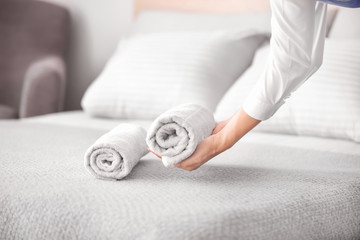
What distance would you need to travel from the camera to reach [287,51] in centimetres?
95

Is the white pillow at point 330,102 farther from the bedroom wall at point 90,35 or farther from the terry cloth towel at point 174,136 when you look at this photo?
the bedroom wall at point 90,35

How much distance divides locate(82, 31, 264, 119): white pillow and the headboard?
1.09 ft

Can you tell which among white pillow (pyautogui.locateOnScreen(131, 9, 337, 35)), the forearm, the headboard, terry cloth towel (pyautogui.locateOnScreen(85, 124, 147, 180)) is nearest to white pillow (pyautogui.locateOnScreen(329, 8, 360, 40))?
white pillow (pyautogui.locateOnScreen(131, 9, 337, 35))

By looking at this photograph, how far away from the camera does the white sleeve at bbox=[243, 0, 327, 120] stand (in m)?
0.94

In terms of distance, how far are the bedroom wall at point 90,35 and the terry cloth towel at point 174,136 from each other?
5.95 feet

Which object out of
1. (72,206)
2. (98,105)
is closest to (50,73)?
(98,105)

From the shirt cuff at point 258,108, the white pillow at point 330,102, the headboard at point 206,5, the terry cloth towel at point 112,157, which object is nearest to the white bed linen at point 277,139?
the white pillow at point 330,102

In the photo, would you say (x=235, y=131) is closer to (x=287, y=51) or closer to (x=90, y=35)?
(x=287, y=51)

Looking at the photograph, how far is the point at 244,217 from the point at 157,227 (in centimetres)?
14

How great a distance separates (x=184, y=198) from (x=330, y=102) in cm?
87

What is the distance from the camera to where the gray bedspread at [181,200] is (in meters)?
0.74

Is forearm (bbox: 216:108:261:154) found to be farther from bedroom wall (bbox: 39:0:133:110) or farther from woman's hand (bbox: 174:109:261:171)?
bedroom wall (bbox: 39:0:133:110)

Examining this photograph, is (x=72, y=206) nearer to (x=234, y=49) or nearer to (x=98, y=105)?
(x=98, y=105)

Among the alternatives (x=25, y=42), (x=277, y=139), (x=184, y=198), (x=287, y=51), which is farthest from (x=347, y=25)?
(x=25, y=42)
